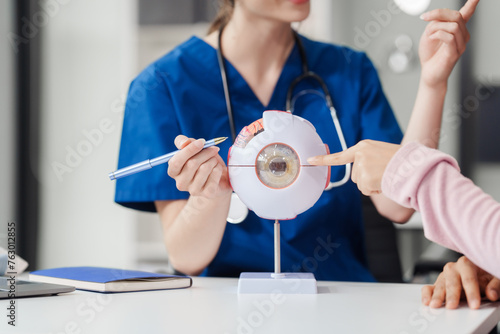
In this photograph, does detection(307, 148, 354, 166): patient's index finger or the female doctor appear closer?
detection(307, 148, 354, 166): patient's index finger

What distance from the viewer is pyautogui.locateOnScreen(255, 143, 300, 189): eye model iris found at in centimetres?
83

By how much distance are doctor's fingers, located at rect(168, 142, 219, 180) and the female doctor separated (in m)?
0.15

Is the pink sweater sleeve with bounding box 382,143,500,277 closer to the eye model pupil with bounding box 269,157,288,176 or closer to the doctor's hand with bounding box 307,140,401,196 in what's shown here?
the doctor's hand with bounding box 307,140,401,196

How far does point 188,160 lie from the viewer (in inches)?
32.8

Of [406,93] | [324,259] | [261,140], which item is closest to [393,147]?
[261,140]

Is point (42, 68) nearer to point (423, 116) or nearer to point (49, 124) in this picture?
point (49, 124)

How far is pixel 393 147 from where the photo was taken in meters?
0.74

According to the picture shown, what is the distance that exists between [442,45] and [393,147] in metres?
0.37

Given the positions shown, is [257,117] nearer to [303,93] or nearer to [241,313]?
[303,93]

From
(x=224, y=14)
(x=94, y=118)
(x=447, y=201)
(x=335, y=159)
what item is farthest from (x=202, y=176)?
(x=94, y=118)

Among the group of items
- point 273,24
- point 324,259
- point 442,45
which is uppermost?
point 273,24

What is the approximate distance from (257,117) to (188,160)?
16.3 inches

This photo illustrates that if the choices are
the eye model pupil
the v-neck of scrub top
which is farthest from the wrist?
the eye model pupil

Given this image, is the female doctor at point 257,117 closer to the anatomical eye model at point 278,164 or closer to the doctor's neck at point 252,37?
the doctor's neck at point 252,37
